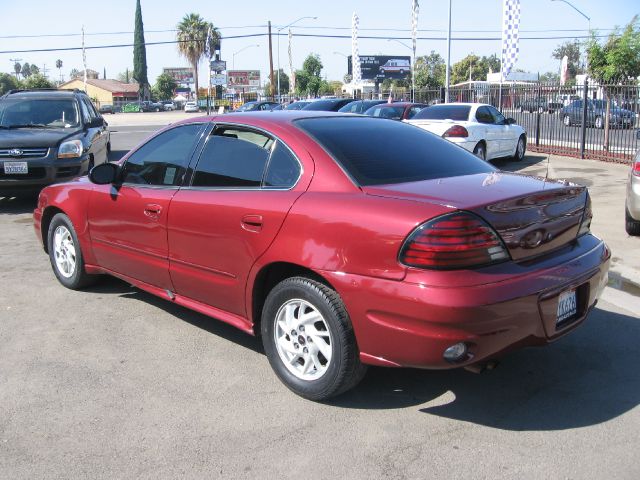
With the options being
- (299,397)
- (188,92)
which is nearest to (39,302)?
(299,397)

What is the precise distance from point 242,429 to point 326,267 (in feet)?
3.12

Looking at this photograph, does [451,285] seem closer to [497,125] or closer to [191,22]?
[497,125]

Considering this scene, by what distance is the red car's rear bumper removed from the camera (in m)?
2.94

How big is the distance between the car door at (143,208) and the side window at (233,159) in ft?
0.65

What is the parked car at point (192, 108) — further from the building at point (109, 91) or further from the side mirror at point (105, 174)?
the side mirror at point (105, 174)

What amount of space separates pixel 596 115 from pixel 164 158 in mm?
15069

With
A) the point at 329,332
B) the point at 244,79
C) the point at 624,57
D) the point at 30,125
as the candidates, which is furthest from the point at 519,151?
the point at 244,79

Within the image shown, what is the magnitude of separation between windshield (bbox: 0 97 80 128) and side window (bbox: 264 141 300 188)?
7896mm

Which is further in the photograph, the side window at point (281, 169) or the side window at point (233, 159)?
the side window at point (233, 159)

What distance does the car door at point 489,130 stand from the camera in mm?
13477

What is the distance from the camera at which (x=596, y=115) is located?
1680 centimetres

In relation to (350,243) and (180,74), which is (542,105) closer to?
(350,243)

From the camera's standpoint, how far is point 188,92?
409 ft

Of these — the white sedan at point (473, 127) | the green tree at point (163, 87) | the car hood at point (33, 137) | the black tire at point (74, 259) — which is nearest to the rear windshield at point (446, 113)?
the white sedan at point (473, 127)
